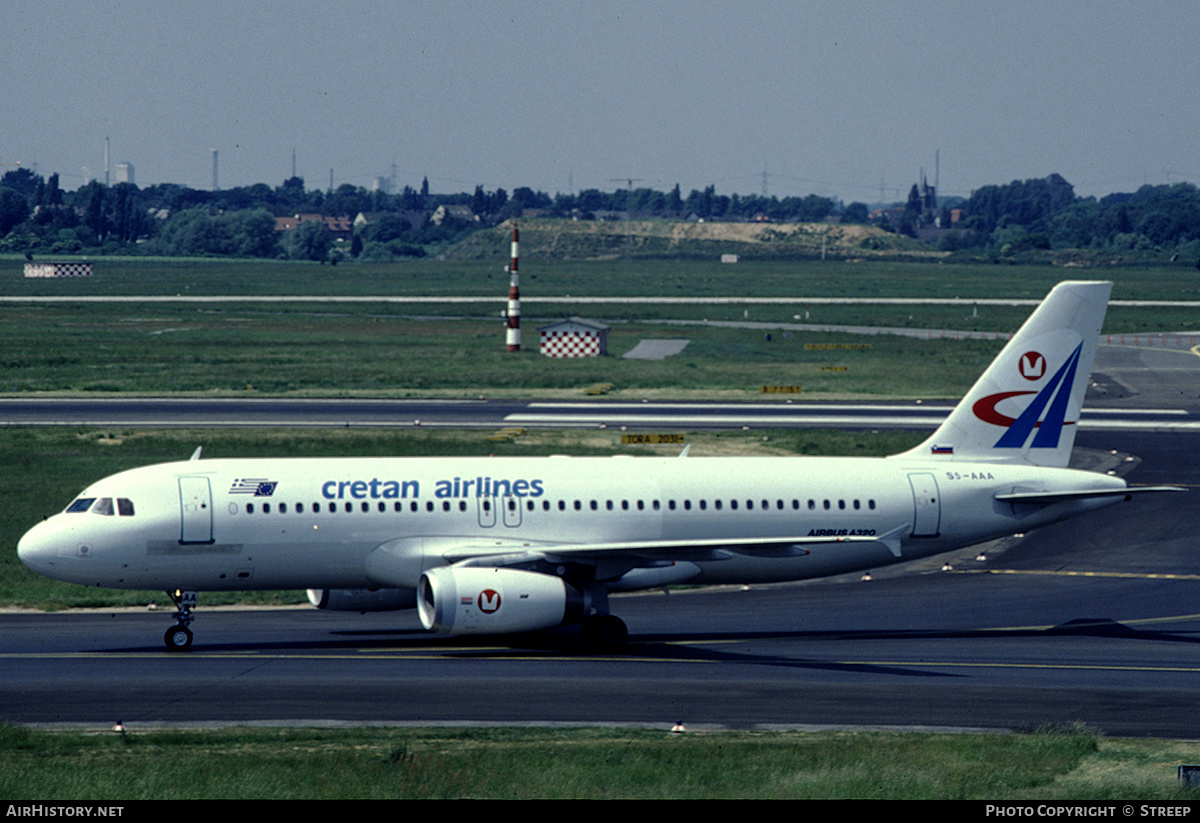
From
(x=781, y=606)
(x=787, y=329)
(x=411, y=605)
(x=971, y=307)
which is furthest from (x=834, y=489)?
(x=971, y=307)

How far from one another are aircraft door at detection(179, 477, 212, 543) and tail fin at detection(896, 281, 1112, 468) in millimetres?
18780

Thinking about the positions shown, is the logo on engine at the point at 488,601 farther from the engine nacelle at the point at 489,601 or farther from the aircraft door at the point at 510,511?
the aircraft door at the point at 510,511

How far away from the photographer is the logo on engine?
31797 mm

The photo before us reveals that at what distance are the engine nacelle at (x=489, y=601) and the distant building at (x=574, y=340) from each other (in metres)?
74.4

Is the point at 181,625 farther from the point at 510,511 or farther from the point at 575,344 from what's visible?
the point at 575,344

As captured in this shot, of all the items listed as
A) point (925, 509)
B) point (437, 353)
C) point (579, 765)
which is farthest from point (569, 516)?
point (437, 353)

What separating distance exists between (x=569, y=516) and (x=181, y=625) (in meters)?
9.67

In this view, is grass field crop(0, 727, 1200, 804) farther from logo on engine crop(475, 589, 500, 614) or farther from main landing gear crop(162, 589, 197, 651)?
main landing gear crop(162, 589, 197, 651)

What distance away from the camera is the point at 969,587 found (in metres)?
41.7

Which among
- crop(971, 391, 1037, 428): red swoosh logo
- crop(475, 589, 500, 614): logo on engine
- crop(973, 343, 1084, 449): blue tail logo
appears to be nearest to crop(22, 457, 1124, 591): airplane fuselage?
crop(973, 343, 1084, 449): blue tail logo

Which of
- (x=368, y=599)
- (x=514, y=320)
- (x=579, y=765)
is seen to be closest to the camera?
(x=579, y=765)

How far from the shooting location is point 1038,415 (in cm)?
3850

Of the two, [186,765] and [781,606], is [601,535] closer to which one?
[781,606]

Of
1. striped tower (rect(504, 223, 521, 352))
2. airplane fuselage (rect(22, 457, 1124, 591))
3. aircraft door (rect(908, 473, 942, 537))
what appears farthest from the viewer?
striped tower (rect(504, 223, 521, 352))
